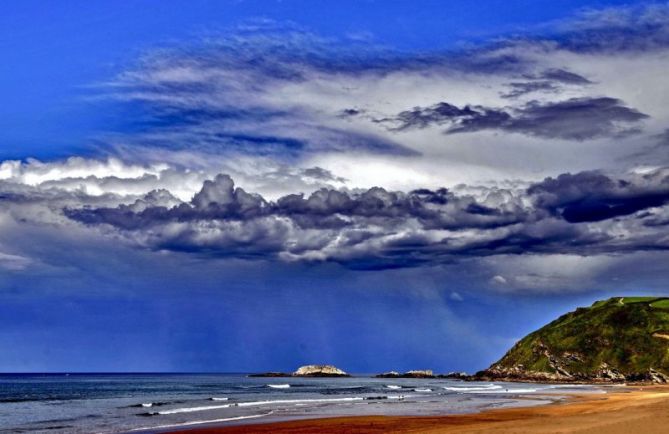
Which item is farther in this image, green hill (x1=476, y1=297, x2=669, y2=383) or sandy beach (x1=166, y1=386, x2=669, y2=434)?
green hill (x1=476, y1=297, x2=669, y2=383)

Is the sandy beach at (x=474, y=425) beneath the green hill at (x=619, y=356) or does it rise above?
beneath

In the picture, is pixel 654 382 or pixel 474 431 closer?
pixel 474 431

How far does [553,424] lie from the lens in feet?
146

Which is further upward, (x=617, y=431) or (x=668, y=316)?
(x=668, y=316)

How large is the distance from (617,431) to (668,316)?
178 m

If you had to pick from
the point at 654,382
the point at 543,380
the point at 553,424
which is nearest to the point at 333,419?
the point at 553,424

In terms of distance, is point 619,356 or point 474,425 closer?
point 474,425

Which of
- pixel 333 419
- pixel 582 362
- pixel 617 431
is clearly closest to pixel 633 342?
pixel 582 362

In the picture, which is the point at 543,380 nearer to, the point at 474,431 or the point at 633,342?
the point at 633,342

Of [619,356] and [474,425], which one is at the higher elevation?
[619,356]

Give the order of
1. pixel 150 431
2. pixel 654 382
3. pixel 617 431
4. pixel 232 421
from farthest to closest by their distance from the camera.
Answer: pixel 654 382
pixel 232 421
pixel 150 431
pixel 617 431

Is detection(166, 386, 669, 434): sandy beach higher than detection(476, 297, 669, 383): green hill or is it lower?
lower

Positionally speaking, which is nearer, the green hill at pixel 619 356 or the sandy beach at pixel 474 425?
the sandy beach at pixel 474 425

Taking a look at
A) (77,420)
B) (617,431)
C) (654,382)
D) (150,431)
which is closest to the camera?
(617,431)
